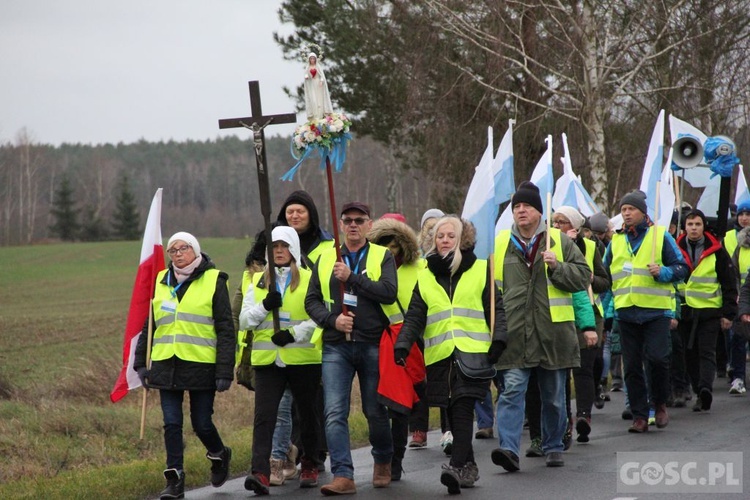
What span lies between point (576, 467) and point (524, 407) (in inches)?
23.2

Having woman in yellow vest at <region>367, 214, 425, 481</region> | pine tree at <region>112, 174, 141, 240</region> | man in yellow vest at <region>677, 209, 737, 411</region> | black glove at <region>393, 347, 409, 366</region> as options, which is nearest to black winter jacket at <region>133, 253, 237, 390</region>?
woman in yellow vest at <region>367, 214, 425, 481</region>

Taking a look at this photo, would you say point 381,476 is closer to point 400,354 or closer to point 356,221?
point 400,354

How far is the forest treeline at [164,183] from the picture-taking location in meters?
77.2

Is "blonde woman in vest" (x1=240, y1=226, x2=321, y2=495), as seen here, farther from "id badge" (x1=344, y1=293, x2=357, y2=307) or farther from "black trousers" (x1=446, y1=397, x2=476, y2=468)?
"black trousers" (x1=446, y1=397, x2=476, y2=468)

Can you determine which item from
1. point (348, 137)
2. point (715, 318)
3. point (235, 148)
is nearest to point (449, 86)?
point (715, 318)

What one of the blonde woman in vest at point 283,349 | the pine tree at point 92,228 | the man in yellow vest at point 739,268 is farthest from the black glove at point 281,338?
the pine tree at point 92,228

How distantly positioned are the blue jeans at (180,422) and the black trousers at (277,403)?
37 centimetres

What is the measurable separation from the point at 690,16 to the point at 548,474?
48.1ft

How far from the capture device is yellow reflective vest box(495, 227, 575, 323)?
28.1 ft

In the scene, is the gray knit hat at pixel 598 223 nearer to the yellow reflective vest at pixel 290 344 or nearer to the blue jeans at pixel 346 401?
the yellow reflective vest at pixel 290 344

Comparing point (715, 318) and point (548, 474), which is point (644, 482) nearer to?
point (548, 474)

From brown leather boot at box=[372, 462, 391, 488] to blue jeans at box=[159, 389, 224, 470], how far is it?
46.5 inches

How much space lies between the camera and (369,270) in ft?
26.5

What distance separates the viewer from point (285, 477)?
8703 millimetres
